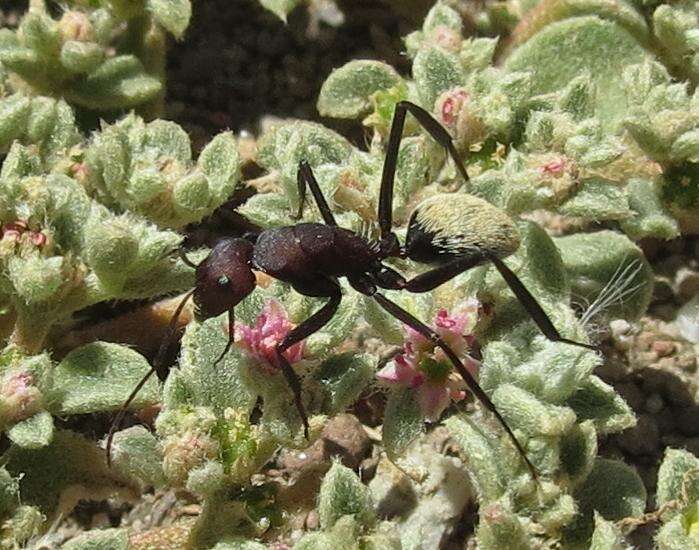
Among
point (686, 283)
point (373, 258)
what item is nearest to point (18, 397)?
point (373, 258)

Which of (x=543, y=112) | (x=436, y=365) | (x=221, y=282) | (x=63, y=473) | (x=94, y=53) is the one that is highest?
(x=94, y=53)

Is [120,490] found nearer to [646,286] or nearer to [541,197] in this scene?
[541,197]

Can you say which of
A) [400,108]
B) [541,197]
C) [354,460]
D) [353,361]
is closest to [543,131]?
[541,197]

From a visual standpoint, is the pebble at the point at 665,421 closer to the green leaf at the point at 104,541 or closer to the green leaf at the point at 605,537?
the green leaf at the point at 605,537

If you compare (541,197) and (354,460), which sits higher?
(541,197)

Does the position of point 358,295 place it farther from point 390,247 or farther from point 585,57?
point 585,57

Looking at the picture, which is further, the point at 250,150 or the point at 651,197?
the point at 250,150

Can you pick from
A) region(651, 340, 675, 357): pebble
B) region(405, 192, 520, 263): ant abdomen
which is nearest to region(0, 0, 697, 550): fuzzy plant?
region(405, 192, 520, 263): ant abdomen
